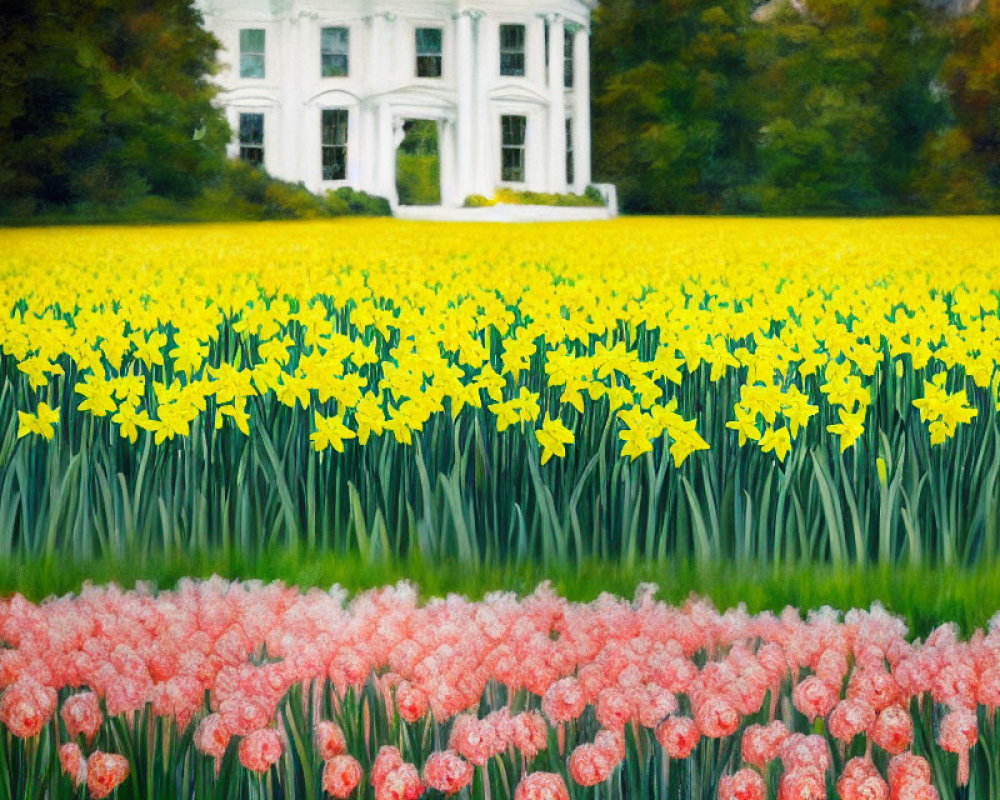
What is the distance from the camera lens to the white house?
5023mm

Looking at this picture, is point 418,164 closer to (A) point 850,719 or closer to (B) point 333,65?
(B) point 333,65

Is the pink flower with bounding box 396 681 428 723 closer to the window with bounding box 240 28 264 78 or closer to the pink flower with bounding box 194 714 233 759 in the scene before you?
the pink flower with bounding box 194 714 233 759

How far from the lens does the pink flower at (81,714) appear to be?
4.23 feet

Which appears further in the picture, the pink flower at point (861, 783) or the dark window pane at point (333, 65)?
the dark window pane at point (333, 65)

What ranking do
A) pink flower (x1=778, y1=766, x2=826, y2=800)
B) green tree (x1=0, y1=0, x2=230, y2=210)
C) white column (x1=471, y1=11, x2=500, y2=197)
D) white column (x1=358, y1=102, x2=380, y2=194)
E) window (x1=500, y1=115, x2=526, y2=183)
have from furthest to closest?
1. window (x1=500, y1=115, x2=526, y2=183)
2. white column (x1=471, y1=11, x2=500, y2=197)
3. white column (x1=358, y1=102, x2=380, y2=194)
4. green tree (x1=0, y1=0, x2=230, y2=210)
5. pink flower (x1=778, y1=766, x2=826, y2=800)

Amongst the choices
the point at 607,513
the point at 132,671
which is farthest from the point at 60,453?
the point at 132,671

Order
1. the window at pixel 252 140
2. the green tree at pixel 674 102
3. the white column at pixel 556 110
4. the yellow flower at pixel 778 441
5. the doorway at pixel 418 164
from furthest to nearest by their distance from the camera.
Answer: the white column at pixel 556 110, the doorway at pixel 418 164, the green tree at pixel 674 102, the window at pixel 252 140, the yellow flower at pixel 778 441

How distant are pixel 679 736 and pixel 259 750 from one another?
40 cm

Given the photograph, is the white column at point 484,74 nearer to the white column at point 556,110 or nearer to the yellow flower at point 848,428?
the white column at point 556,110

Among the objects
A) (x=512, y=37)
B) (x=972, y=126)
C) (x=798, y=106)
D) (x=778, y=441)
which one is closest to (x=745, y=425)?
(x=778, y=441)

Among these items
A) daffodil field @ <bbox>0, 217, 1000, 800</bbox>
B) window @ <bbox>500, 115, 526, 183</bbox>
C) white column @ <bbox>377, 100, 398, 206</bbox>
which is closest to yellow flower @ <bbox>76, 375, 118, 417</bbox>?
daffodil field @ <bbox>0, 217, 1000, 800</bbox>

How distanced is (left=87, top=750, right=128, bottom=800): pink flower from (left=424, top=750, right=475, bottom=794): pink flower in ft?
1.01

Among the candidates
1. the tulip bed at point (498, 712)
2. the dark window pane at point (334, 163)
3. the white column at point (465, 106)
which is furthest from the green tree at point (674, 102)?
the tulip bed at point (498, 712)

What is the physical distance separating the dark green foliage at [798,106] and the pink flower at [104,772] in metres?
3.41
